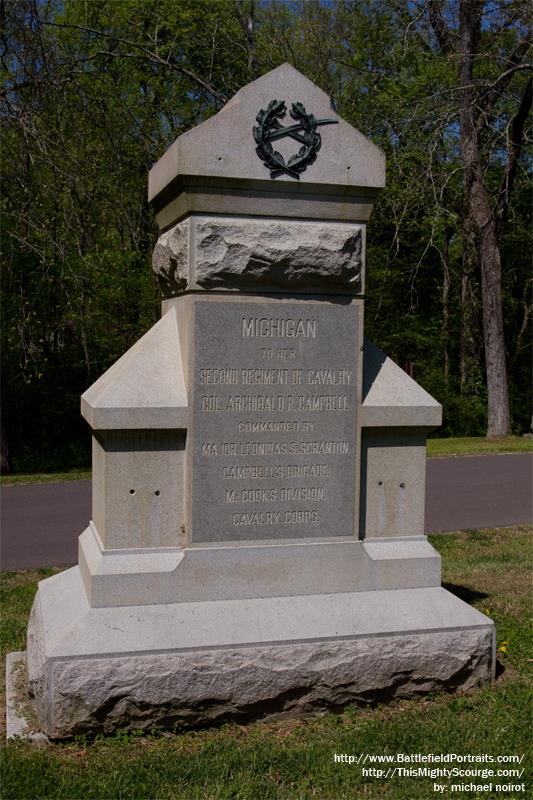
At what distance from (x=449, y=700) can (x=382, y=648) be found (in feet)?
1.51

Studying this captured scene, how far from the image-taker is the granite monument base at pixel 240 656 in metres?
4.02

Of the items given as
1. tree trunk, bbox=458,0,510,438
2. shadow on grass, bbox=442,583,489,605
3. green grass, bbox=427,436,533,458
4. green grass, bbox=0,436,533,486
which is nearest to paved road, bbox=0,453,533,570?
green grass, bbox=0,436,533,486

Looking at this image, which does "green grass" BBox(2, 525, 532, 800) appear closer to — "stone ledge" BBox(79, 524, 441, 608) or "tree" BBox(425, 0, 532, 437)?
"stone ledge" BBox(79, 524, 441, 608)

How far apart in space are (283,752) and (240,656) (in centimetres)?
51

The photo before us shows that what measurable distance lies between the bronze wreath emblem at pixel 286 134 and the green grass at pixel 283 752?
2.77 m

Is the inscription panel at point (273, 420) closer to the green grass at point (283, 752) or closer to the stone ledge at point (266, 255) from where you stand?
the stone ledge at point (266, 255)

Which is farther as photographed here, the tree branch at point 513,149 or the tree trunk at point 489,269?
the tree trunk at point 489,269

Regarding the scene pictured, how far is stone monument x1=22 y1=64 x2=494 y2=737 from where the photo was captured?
4.29 meters

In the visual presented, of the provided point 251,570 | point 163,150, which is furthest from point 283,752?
point 163,150

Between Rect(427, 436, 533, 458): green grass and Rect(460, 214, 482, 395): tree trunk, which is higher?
Rect(460, 214, 482, 395): tree trunk

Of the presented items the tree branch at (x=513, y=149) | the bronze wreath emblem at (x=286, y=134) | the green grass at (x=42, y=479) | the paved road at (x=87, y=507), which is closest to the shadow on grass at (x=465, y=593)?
the paved road at (x=87, y=507)

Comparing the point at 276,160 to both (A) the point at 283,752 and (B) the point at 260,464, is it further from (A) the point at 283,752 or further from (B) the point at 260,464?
(A) the point at 283,752

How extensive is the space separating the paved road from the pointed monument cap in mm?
4455

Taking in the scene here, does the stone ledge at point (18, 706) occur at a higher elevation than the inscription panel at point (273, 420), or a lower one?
lower
